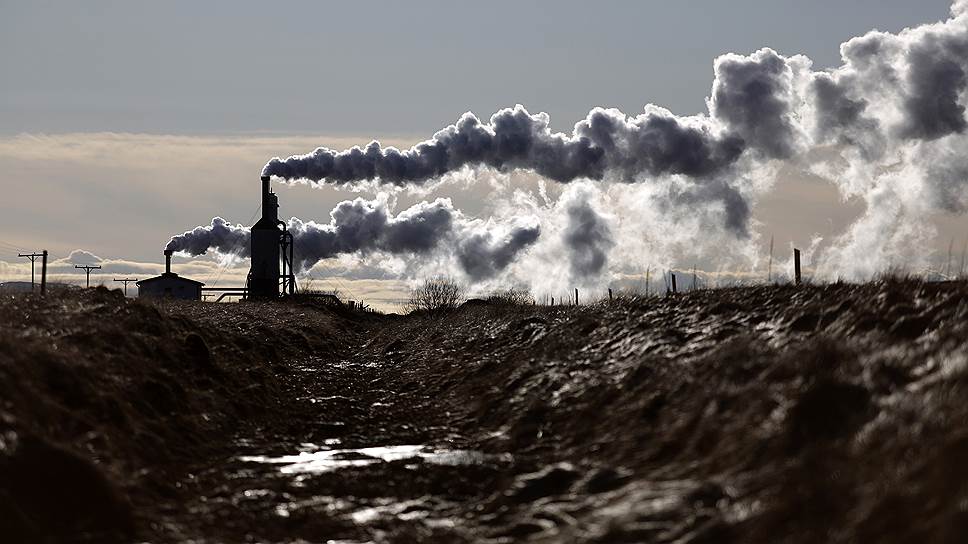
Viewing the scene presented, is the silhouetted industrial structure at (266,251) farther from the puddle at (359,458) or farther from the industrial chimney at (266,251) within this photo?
the puddle at (359,458)

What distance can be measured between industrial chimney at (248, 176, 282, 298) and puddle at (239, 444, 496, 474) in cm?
6269

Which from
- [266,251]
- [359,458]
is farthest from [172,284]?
[359,458]

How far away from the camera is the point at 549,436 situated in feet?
35.2

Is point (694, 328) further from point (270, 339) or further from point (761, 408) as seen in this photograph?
point (270, 339)

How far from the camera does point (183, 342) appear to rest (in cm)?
1580

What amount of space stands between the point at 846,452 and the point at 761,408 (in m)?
1.45

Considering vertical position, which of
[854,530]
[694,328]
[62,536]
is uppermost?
[694,328]

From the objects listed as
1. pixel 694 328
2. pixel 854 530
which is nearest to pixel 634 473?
pixel 854 530

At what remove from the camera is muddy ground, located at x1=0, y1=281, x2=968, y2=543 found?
629cm

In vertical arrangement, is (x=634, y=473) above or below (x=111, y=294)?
below

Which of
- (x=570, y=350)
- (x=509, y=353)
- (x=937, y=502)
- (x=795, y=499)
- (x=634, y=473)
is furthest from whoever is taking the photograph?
(x=509, y=353)

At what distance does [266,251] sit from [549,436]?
6490 centimetres

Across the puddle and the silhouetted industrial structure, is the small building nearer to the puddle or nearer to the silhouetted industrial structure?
the silhouetted industrial structure

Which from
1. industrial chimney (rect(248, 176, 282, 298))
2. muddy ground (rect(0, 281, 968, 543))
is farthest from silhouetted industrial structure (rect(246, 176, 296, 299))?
muddy ground (rect(0, 281, 968, 543))
